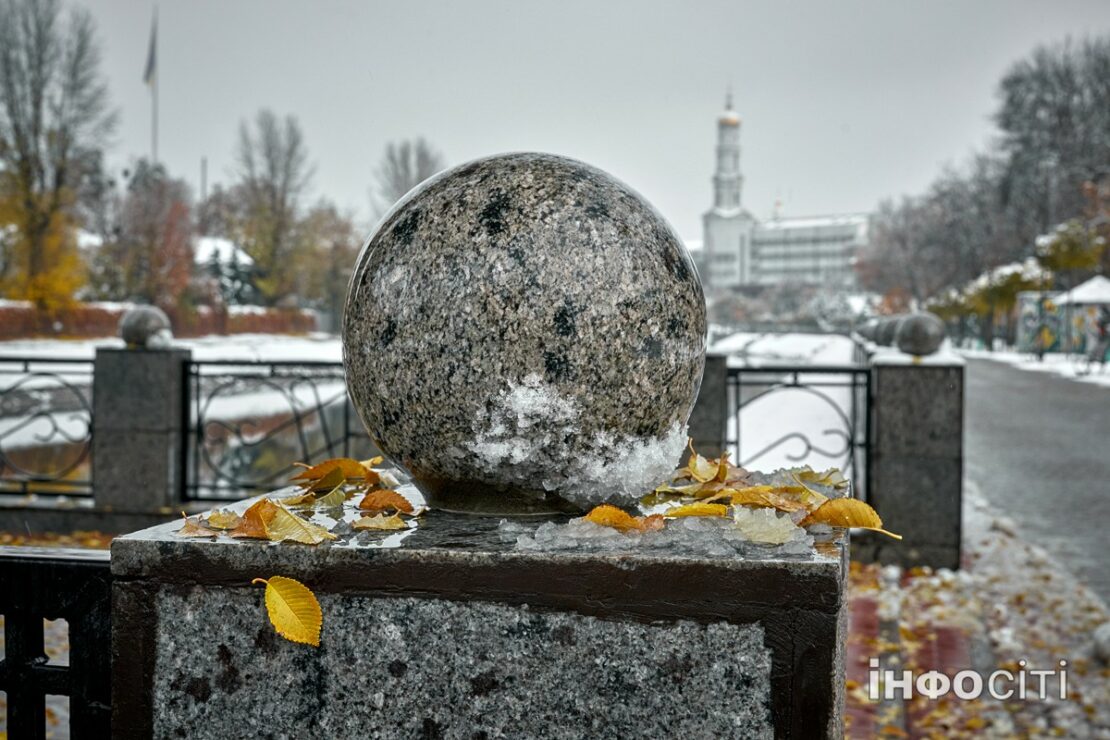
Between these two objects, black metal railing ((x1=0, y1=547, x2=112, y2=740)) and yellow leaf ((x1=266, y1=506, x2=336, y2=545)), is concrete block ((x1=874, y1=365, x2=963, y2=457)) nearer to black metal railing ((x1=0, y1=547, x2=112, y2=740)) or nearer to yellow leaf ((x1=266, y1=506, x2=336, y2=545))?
yellow leaf ((x1=266, y1=506, x2=336, y2=545))

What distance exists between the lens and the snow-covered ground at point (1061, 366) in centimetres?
3178

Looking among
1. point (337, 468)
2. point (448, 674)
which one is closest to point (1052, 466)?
point (337, 468)

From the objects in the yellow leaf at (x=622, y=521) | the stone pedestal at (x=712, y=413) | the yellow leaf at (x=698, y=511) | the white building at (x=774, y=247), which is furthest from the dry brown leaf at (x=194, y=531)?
the white building at (x=774, y=247)

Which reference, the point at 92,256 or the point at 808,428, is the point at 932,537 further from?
the point at 92,256

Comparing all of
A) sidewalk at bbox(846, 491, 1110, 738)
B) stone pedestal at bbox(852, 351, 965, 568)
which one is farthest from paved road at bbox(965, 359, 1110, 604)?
stone pedestal at bbox(852, 351, 965, 568)

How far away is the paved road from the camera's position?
880 centimetres

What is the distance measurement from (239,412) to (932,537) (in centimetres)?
1265

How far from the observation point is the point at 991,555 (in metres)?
8.26

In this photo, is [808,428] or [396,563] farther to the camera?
[808,428]

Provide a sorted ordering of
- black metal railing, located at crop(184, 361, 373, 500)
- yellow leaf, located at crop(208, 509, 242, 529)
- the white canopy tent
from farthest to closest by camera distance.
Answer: the white canopy tent
black metal railing, located at crop(184, 361, 373, 500)
yellow leaf, located at crop(208, 509, 242, 529)

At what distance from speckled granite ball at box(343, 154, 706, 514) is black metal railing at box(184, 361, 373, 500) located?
490 centimetres

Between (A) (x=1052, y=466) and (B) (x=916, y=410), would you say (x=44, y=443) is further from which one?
(A) (x=1052, y=466)

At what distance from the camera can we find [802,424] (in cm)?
1230

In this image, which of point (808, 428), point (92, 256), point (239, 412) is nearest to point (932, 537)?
point (808, 428)
